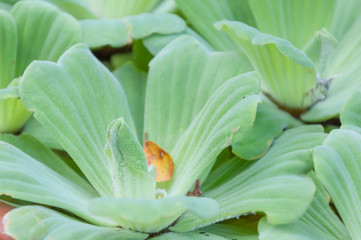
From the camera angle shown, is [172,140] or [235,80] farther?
[172,140]

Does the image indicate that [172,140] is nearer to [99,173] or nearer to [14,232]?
[99,173]

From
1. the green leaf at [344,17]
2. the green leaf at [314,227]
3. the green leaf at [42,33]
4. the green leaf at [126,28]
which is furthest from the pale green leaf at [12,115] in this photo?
the green leaf at [344,17]

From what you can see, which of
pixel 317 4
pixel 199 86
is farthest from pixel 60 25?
pixel 317 4

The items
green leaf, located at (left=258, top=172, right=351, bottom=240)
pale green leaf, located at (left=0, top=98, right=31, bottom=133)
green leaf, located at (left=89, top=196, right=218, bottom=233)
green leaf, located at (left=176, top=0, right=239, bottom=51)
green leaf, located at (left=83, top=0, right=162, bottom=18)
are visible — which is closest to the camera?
green leaf, located at (left=89, top=196, right=218, bottom=233)

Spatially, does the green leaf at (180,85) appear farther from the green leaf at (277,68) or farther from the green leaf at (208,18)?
the green leaf at (208,18)

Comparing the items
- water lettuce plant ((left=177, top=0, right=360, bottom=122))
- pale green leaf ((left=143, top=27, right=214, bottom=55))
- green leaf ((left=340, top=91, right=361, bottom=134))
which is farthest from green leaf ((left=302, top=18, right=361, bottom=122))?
pale green leaf ((left=143, top=27, right=214, bottom=55))

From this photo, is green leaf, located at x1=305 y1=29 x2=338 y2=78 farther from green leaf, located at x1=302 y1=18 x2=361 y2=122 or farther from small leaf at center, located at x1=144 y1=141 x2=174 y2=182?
small leaf at center, located at x1=144 y1=141 x2=174 y2=182
